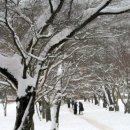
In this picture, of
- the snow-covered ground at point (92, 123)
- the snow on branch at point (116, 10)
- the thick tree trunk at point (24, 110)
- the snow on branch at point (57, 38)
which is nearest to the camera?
the snow on branch at point (116, 10)

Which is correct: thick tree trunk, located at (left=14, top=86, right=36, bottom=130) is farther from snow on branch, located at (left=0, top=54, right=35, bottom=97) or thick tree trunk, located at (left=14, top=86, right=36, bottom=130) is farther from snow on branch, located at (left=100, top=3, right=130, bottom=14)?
snow on branch, located at (left=100, top=3, right=130, bottom=14)

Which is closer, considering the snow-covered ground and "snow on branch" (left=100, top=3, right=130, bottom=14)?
"snow on branch" (left=100, top=3, right=130, bottom=14)

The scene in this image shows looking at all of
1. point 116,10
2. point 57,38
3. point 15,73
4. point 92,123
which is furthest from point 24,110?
point 92,123

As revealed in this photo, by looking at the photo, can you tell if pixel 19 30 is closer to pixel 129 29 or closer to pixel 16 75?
pixel 16 75

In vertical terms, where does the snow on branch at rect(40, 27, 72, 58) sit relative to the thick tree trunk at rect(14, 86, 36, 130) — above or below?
above

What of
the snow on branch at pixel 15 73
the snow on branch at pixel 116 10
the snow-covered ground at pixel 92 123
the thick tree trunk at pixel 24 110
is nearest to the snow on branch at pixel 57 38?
the snow on branch at pixel 15 73

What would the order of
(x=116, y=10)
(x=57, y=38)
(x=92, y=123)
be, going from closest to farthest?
(x=116, y=10) < (x=57, y=38) < (x=92, y=123)

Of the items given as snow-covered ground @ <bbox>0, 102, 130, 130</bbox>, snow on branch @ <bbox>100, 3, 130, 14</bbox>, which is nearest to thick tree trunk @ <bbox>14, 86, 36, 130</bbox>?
snow on branch @ <bbox>100, 3, 130, 14</bbox>

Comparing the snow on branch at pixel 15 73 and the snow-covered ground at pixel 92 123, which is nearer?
the snow on branch at pixel 15 73

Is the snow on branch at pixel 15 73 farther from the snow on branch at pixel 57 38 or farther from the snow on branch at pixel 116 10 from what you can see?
the snow on branch at pixel 116 10

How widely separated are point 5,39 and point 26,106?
350 cm

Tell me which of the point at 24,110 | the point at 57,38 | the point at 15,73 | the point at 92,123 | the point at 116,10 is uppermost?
the point at 116,10

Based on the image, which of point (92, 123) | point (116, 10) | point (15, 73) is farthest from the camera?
point (92, 123)

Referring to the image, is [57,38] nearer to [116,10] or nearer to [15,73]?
[15,73]
